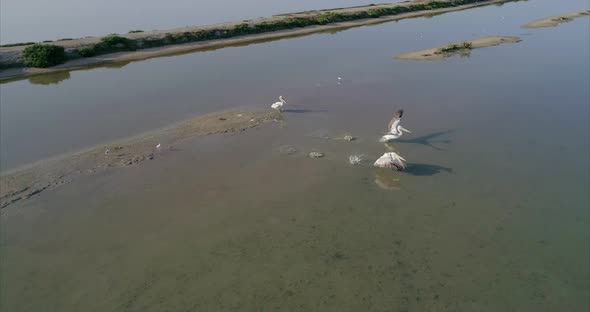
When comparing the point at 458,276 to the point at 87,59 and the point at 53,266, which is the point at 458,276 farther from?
the point at 87,59

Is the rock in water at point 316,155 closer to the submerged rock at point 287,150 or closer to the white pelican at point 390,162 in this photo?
the submerged rock at point 287,150

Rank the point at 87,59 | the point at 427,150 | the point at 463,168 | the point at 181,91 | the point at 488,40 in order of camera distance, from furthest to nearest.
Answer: the point at 488,40 → the point at 87,59 → the point at 181,91 → the point at 427,150 → the point at 463,168

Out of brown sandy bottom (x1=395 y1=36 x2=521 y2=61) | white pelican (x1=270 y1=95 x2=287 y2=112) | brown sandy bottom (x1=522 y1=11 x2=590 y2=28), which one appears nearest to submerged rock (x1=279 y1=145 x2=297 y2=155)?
white pelican (x1=270 y1=95 x2=287 y2=112)

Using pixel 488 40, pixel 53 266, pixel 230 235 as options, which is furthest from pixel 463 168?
pixel 488 40

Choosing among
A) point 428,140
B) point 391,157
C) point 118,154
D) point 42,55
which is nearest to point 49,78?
point 42,55

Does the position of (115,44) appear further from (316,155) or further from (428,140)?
(428,140)

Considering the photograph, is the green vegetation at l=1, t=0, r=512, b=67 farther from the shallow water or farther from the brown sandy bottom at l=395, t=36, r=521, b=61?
the shallow water

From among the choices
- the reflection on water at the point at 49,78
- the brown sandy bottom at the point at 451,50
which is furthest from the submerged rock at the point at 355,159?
the reflection on water at the point at 49,78
